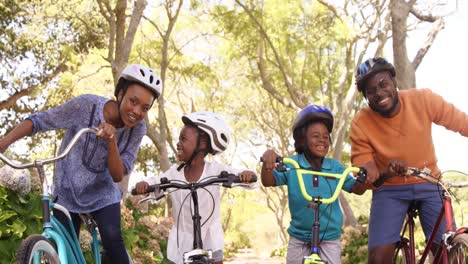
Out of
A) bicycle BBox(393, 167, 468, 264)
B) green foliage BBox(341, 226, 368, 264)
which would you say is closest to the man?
bicycle BBox(393, 167, 468, 264)

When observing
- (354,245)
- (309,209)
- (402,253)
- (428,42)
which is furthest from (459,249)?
(354,245)

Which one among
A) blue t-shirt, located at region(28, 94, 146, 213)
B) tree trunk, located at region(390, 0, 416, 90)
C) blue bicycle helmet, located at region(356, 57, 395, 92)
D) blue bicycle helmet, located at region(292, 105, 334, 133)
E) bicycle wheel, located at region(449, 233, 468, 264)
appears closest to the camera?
bicycle wheel, located at region(449, 233, 468, 264)

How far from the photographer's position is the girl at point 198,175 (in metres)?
4.76

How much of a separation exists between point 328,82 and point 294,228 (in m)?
18.0

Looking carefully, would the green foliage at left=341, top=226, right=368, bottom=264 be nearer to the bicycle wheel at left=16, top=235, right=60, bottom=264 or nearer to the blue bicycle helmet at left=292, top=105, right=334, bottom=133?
the blue bicycle helmet at left=292, top=105, right=334, bottom=133

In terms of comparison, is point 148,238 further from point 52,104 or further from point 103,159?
point 52,104

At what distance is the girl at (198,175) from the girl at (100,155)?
1.04 ft

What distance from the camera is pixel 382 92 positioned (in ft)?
16.4

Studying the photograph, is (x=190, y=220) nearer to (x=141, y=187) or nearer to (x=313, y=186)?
(x=141, y=187)

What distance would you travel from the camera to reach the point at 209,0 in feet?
64.0

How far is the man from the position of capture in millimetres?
5031

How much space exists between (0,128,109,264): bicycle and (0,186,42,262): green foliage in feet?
3.53

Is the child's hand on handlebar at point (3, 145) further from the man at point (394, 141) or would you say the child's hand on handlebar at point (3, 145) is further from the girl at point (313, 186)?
the man at point (394, 141)

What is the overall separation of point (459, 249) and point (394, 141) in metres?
1.19
